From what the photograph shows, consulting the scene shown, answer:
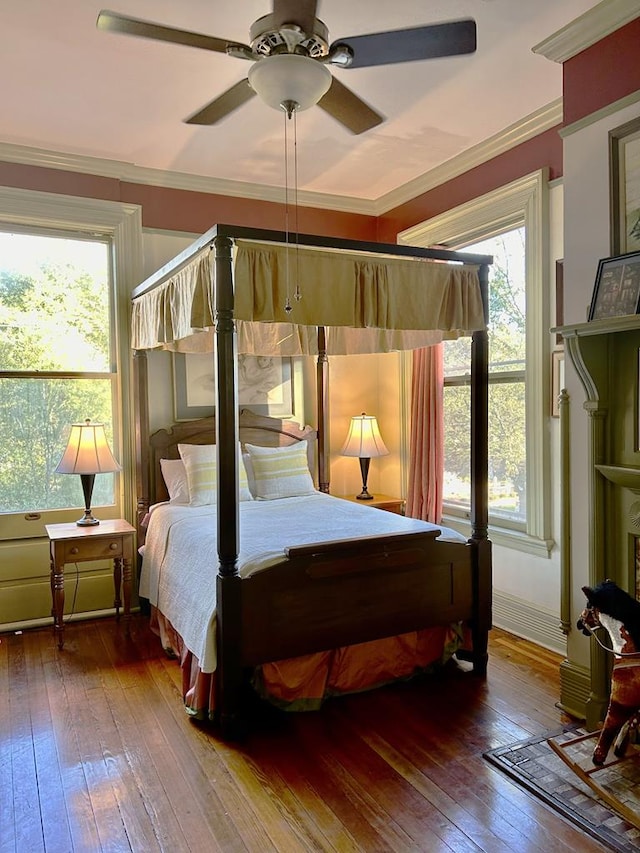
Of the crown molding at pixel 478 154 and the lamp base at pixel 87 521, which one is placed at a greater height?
the crown molding at pixel 478 154

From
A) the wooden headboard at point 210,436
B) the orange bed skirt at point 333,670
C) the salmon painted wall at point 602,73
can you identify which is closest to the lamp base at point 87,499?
the wooden headboard at point 210,436

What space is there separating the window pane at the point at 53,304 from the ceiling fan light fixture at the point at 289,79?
232 centimetres

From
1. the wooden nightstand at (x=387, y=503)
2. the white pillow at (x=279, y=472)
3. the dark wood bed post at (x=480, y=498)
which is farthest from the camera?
the wooden nightstand at (x=387, y=503)

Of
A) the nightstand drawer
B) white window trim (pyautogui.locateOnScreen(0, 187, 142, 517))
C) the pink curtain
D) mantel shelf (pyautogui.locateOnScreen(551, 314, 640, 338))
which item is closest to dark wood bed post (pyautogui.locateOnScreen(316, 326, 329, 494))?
the pink curtain

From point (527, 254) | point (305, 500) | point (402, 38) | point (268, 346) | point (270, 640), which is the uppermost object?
point (402, 38)

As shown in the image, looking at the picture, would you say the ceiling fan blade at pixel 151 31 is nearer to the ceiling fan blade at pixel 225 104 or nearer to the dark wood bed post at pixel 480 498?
the ceiling fan blade at pixel 225 104

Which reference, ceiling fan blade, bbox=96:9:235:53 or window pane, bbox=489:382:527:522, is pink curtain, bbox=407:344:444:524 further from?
ceiling fan blade, bbox=96:9:235:53

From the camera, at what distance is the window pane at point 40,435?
4.03 metres

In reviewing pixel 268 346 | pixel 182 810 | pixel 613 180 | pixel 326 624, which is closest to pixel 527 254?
pixel 613 180

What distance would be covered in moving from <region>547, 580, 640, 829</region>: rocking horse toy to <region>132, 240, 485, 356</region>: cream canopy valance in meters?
1.43

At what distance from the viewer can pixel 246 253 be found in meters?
2.62

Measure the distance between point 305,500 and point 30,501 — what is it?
5.94ft

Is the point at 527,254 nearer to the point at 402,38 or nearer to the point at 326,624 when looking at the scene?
the point at 402,38

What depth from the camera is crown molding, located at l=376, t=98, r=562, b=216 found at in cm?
349
